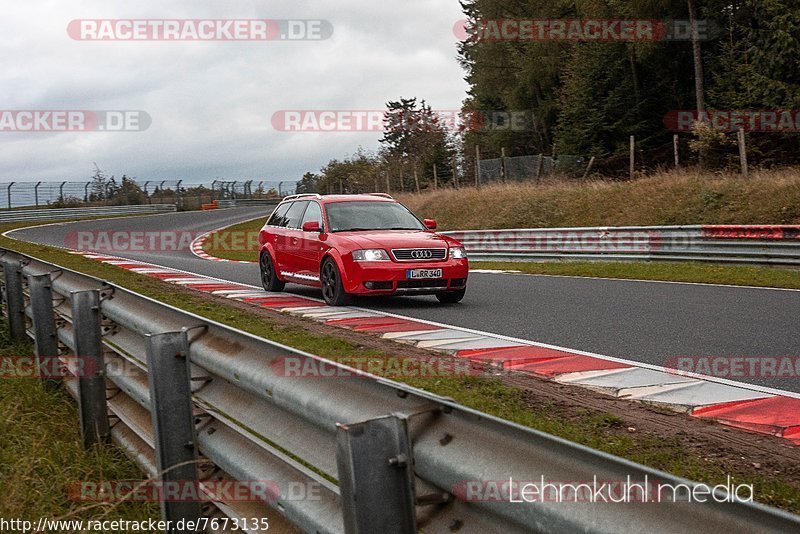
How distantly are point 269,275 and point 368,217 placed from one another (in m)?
2.41

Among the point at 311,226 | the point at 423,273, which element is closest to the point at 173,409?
the point at 423,273

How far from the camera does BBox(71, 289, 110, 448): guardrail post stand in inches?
214

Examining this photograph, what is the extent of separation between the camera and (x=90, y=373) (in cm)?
546

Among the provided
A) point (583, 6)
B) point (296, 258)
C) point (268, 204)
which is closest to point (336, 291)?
point (296, 258)

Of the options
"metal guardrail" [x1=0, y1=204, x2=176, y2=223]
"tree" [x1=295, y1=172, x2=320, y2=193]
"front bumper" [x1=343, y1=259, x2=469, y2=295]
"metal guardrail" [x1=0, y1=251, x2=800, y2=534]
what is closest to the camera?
"metal guardrail" [x1=0, y1=251, x2=800, y2=534]

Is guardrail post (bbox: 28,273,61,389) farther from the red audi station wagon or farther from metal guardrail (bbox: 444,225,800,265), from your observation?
metal guardrail (bbox: 444,225,800,265)

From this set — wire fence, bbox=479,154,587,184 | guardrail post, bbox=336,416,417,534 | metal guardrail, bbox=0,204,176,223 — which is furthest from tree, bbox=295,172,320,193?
guardrail post, bbox=336,416,417,534

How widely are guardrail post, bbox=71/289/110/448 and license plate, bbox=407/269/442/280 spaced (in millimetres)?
6955

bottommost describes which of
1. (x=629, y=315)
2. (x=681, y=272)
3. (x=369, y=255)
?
(x=681, y=272)

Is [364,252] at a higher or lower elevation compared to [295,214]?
lower

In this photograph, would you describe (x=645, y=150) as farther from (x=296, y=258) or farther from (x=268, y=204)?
(x=268, y=204)

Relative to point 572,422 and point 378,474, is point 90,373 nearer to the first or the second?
point 572,422

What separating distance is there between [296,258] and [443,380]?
738 cm

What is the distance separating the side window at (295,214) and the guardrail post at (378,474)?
477 inches
